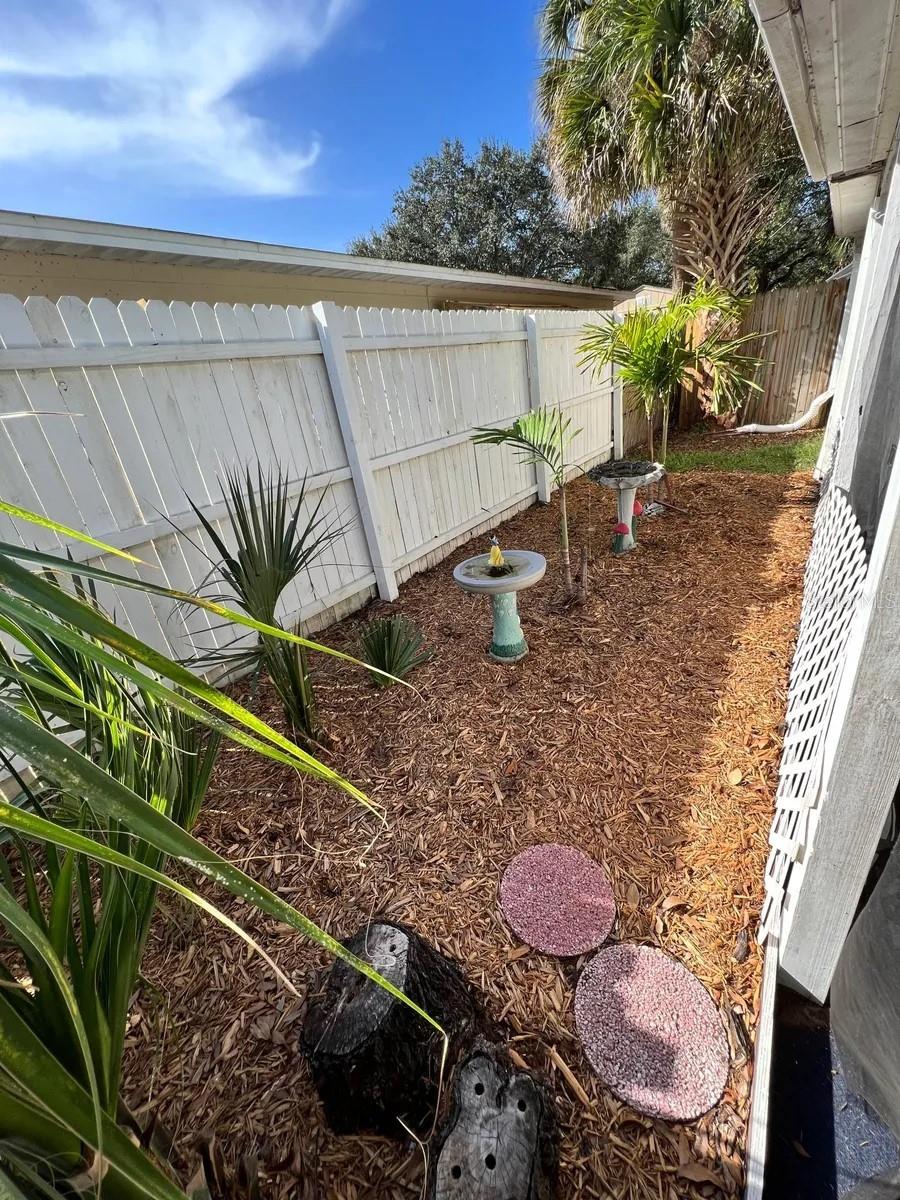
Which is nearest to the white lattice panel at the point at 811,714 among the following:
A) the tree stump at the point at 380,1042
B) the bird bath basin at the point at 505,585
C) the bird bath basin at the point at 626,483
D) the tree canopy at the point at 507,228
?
the tree stump at the point at 380,1042

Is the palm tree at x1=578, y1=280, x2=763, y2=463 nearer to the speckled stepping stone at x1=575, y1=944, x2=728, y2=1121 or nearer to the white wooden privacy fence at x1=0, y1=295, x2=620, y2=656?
the white wooden privacy fence at x1=0, y1=295, x2=620, y2=656

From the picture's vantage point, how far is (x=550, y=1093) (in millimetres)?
1137

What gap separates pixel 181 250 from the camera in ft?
12.9

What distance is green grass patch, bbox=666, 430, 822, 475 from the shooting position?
576 cm

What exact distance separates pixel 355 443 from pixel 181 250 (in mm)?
2532

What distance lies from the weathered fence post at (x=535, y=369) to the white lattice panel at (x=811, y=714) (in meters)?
3.45

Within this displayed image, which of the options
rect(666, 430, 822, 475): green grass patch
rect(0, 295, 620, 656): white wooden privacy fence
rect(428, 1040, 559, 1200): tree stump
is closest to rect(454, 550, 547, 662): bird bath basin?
rect(0, 295, 620, 656): white wooden privacy fence

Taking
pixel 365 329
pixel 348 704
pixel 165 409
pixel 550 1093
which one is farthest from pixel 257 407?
pixel 550 1093

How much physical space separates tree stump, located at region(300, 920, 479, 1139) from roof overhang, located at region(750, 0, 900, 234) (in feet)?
9.30

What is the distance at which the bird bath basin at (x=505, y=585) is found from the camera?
8.14 ft

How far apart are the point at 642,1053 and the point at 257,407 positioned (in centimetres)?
313

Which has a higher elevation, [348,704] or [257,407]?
[257,407]

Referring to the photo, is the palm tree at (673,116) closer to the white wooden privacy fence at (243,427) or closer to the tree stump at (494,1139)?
the white wooden privacy fence at (243,427)

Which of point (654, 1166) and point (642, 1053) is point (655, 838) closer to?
point (642, 1053)
